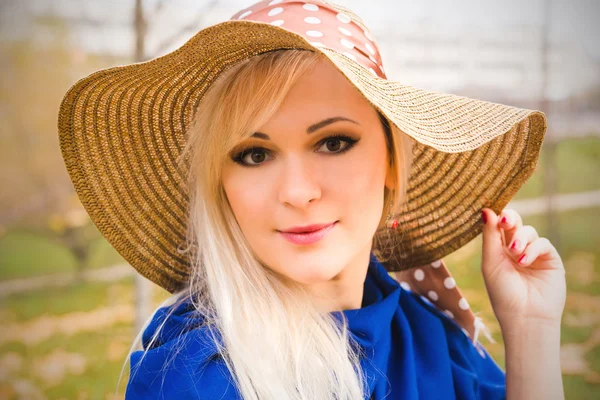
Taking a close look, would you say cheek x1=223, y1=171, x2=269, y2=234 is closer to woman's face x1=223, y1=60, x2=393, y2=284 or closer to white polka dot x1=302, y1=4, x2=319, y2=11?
woman's face x1=223, y1=60, x2=393, y2=284

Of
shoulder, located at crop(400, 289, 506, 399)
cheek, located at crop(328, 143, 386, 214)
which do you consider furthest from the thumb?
cheek, located at crop(328, 143, 386, 214)

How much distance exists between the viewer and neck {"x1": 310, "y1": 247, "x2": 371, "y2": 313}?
64.5 inches

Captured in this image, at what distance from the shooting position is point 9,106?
3688mm

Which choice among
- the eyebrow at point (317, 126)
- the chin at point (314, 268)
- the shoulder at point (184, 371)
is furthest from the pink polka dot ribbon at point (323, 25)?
the shoulder at point (184, 371)

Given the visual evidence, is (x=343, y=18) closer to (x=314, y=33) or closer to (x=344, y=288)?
(x=314, y=33)

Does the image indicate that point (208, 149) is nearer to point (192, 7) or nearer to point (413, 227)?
point (413, 227)

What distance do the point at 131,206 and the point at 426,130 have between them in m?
0.97

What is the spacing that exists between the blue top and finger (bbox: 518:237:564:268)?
0.36 meters

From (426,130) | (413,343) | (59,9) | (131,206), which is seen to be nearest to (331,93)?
(426,130)

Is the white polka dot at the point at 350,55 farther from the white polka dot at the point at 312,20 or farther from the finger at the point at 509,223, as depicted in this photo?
the finger at the point at 509,223

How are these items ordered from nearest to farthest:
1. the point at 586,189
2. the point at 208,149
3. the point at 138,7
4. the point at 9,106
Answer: the point at 208,149
the point at 138,7
the point at 9,106
the point at 586,189

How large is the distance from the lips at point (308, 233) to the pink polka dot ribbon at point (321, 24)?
16.6 inches

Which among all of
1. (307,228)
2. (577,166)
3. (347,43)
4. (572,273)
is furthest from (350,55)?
(577,166)

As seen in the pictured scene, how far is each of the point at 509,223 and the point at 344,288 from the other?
0.62 metres
